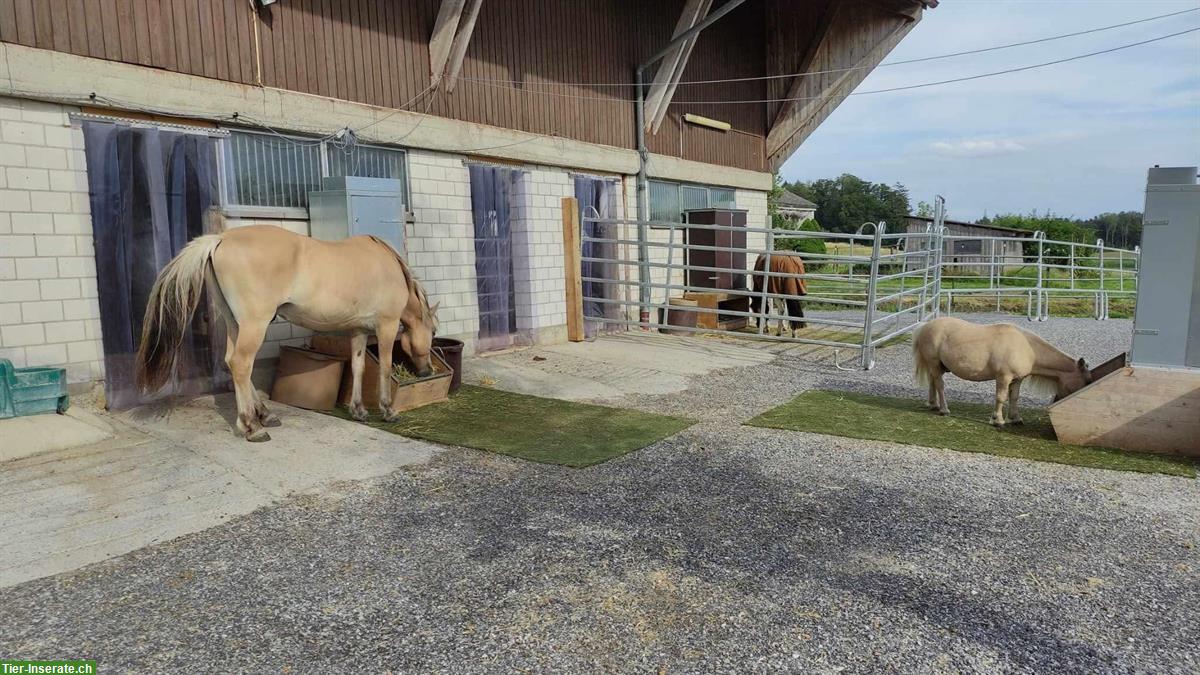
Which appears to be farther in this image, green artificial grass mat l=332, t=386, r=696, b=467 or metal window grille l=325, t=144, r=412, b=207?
metal window grille l=325, t=144, r=412, b=207

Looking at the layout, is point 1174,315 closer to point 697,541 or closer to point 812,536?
point 812,536

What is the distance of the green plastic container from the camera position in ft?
14.3

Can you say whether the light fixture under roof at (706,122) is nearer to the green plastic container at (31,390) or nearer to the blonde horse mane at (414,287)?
the blonde horse mane at (414,287)

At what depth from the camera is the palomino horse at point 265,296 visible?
453 centimetres

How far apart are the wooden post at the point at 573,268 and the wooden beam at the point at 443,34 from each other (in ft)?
7.63

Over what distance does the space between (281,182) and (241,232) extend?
1.69m

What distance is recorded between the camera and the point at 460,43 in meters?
7.55

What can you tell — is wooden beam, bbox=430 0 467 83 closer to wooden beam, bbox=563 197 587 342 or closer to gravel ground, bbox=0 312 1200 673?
wooden beam, bbox=563 197 587 342

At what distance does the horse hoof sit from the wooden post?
4954mm

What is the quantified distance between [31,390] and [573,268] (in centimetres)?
583

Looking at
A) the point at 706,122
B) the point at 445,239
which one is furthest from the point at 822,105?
the point at 445,239

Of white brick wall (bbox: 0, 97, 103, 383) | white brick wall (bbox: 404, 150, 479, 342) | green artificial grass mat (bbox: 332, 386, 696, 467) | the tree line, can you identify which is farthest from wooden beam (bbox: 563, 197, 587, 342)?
the tree line

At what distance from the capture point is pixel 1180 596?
109 inches

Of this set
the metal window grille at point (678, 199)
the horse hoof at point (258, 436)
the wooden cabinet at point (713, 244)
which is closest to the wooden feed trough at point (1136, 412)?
the horse hoof at point (258, 436)
